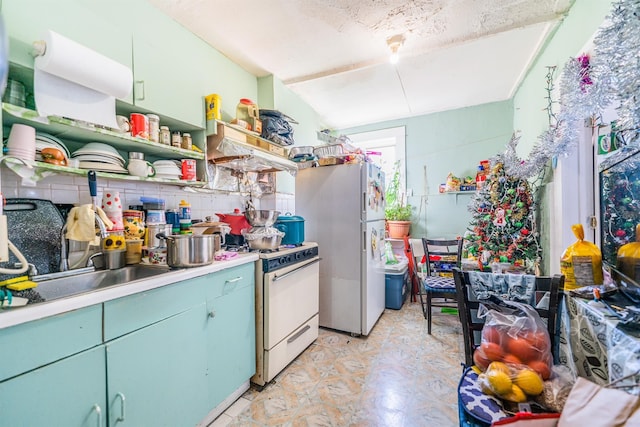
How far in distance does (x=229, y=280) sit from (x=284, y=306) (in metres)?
0.55

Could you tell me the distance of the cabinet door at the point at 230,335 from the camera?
1471 millimetres

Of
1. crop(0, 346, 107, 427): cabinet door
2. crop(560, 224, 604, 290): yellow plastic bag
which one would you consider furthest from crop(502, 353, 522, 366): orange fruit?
crop(0, 346, 107, 427): cabinet door

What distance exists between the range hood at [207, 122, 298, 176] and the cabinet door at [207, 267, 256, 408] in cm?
89

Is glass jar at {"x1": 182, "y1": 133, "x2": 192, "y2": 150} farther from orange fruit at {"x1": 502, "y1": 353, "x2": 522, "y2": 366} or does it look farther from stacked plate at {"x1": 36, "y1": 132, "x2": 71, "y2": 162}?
orange fruit at {"x1": 502, "y1": 353, "x2": 522, "y2": 366}

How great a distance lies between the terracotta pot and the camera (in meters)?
3.65

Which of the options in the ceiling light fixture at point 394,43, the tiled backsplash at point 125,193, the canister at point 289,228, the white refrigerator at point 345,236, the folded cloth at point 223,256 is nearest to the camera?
the tiled backsplash at point 125,193

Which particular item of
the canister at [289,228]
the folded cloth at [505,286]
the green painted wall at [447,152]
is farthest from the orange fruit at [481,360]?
the green painted wall at [447,152]

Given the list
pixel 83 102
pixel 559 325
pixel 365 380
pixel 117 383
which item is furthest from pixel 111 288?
pixel 559 325

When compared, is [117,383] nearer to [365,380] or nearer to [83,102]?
[83,102]

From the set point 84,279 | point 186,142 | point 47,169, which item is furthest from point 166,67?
point 84,279

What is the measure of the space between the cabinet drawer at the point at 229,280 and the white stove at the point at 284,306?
8cm

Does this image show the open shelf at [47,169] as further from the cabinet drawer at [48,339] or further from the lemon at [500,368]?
the lemon at [500,368]

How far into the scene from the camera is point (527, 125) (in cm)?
264

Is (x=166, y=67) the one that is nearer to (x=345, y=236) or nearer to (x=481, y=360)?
(x=345, y=236)
